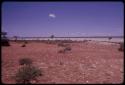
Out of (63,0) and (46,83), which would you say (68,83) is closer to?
(46,83)

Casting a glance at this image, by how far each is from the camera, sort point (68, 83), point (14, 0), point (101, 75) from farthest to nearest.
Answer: point (101, 75), point (68, 83), point (14, 0)

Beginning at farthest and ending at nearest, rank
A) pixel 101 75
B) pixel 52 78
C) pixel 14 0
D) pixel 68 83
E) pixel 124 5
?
1. pixel 101 75
2. pixel 52 78
3. pixel 68 83
4. pixel 124 5
5. pixel 14 0

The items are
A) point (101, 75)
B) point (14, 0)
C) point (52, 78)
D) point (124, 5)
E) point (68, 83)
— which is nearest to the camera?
point (14, 0)

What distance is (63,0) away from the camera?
4.71m

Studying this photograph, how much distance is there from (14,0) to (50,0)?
76cm

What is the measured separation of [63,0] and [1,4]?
138 cm

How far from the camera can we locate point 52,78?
852 centimetres

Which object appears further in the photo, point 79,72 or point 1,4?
point 79,72

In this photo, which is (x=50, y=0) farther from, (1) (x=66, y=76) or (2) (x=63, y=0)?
(1) (x=66, y=76)

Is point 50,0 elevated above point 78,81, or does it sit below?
above

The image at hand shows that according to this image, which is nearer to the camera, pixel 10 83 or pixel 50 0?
pixel 50 0

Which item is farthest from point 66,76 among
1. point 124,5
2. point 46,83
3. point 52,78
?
point 124,5

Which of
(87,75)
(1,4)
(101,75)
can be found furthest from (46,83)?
(1,4)

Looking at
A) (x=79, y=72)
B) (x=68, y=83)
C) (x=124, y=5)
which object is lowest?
(x=79, y=72)
